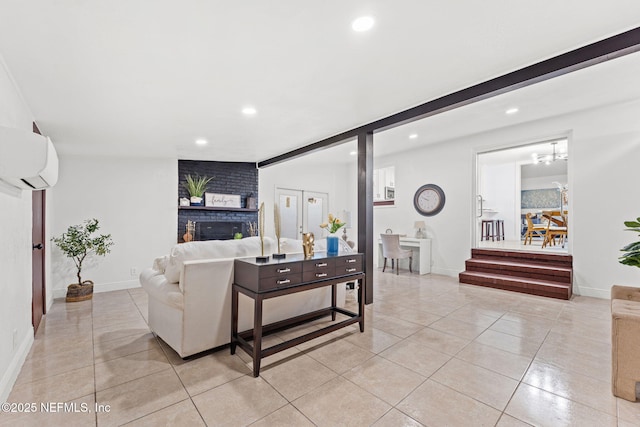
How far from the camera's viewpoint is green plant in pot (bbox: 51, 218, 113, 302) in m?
4.45

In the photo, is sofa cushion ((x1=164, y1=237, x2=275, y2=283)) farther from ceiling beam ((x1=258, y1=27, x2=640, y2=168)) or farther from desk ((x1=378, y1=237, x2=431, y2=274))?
desk ((x1=378, y1=237, x2=431, y2=274))

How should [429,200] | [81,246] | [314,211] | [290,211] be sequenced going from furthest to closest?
[314,211]
[290,211]
[429,200]
[81,246]

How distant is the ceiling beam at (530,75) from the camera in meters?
2.19

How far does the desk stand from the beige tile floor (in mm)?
2627

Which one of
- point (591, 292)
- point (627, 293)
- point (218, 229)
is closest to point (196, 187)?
point (218, 229)

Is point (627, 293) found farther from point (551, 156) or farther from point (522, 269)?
point (551, 156)

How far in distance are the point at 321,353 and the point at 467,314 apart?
2.10m

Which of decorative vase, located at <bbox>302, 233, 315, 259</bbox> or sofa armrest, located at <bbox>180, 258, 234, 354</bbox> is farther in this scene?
decorative vase, located at <bbox>302, 233, 315, 259</bbox>

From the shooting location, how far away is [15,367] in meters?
2.21

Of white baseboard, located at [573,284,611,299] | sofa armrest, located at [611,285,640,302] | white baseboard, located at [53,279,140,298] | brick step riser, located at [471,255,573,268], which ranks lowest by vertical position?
white baseboard, located at [53,279,140,298]

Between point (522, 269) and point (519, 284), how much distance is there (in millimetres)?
433

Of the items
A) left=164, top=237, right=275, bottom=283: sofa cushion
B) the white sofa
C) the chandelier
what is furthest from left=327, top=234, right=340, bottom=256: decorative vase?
the chandelier

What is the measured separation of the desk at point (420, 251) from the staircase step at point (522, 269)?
847 mm

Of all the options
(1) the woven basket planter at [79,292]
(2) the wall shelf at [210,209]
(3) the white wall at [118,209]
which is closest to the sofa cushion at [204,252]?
(1) the woven basket planter at [79,292]
